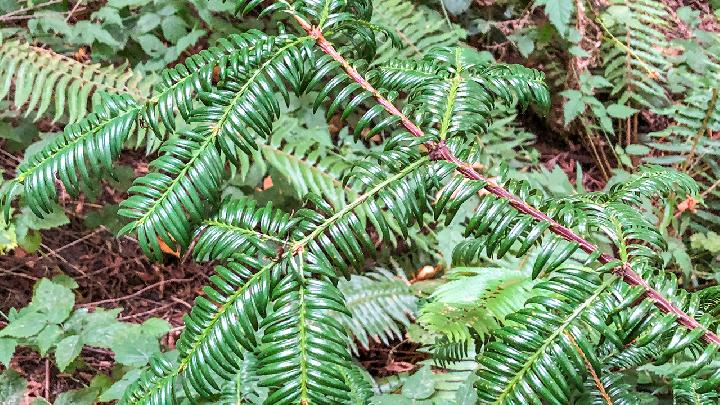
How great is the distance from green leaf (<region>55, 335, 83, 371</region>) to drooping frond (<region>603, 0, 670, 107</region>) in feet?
9.38

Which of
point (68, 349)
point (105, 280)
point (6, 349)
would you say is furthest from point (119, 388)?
point (105, 280)

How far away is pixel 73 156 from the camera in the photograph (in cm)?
86

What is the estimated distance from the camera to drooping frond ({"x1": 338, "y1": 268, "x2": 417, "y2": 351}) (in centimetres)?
214

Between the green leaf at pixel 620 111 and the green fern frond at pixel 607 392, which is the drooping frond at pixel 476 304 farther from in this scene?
the green leaf at pixel 620 111

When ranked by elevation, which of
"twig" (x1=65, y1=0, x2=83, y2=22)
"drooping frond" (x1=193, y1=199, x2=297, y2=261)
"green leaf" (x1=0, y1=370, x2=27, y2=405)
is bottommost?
"green leaf" (x1=0, y1=370, x2=27, y2=405)

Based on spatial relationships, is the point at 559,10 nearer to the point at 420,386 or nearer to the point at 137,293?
the point at 420,386

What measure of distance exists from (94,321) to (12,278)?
717mm

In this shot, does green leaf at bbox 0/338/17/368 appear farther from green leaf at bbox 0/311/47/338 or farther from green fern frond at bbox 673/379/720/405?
green fern frond at bbox 673/379/720/405

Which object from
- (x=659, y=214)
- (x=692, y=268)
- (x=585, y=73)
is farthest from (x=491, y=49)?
(x=692, y=268)

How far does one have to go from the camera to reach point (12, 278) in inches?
92.5

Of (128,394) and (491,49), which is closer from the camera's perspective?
(128,394)

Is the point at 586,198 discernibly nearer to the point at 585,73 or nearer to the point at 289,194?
the point at 289,194

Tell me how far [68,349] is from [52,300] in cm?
25

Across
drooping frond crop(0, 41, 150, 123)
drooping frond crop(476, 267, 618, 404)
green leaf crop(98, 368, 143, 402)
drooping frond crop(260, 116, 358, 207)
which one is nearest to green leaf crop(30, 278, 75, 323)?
green leaf crop(98, 368, 143, 402)
